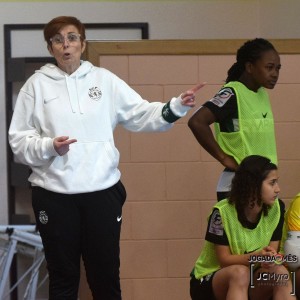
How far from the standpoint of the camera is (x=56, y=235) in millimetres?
2643

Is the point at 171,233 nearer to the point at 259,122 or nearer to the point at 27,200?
the point at 259,122

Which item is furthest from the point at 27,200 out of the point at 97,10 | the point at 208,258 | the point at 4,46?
the point at 208,258

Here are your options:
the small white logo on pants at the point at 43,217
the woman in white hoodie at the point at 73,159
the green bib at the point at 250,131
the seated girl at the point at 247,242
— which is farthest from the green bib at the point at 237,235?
the small white logo on pants at the point at 43,217

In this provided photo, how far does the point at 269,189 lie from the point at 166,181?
0.89m

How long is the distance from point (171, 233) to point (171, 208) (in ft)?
0.40

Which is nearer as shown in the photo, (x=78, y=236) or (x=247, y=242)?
(x=78, y=236)

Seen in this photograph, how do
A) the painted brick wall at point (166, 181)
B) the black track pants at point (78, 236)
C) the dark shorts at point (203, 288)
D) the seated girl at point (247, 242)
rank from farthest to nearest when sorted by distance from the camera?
1. the painted brick wall at point (166, 181)
2. the dark shorts at point (203, 288)
3. the seated girl at point (247, 242)
4. the black track pants at point (78, 236)

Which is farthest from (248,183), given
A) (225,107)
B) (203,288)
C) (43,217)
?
(43,217)

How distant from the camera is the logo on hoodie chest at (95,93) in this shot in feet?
9.01

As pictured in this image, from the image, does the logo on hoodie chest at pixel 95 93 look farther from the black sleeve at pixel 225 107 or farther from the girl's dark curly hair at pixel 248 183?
the girl's dark curly hair at pixel 248 183

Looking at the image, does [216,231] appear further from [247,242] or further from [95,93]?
[95,93]

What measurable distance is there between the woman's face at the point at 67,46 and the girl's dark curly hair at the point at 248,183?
29.7 inches

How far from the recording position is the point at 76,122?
268 centimetres

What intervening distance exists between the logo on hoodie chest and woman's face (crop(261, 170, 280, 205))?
2.41 feet
